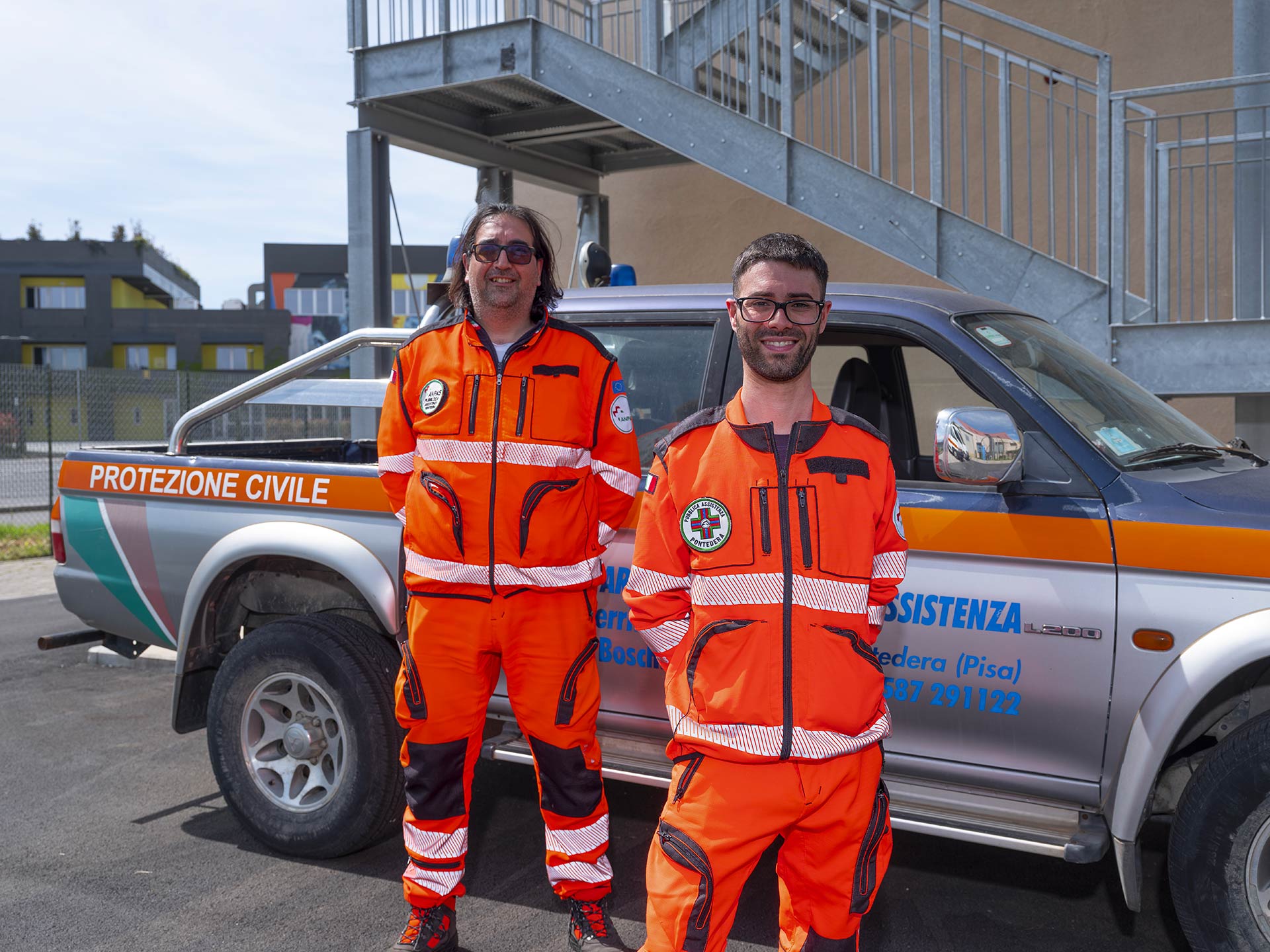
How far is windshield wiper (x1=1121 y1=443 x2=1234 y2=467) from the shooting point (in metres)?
3.09

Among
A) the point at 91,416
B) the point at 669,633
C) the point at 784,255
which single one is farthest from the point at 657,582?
the point at 91,416

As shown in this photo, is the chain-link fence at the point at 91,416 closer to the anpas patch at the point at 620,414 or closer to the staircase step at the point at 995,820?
the anpas patch at the point at 620,414

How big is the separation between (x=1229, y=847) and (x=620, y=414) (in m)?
1.85

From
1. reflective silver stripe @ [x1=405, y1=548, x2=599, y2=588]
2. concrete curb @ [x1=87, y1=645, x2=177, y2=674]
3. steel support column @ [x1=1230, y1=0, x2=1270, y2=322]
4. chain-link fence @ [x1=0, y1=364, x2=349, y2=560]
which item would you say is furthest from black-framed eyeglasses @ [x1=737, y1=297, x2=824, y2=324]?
chain-link fence @ [x1=0, y1=364, x2=349, y2=560]

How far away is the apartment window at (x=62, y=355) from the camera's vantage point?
173 feet

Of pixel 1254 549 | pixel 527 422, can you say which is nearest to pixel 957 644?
pixel 1254 549

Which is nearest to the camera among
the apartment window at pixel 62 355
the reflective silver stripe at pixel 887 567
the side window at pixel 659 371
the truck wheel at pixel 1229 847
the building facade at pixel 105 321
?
the reflective silver stripe at pixel 887 567

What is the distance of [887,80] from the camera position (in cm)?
908

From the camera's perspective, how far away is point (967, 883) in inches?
150

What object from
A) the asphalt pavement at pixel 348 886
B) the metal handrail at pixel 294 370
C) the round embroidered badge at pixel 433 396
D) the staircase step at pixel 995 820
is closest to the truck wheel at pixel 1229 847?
the staircase step at pixel 995 820

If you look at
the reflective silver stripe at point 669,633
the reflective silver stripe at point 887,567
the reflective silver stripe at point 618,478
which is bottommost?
the reflective silver stripe at point 669,633

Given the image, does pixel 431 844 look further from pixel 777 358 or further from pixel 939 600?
pixel 777 358

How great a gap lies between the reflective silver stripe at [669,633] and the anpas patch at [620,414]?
960mm

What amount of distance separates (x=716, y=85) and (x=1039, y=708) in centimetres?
643
